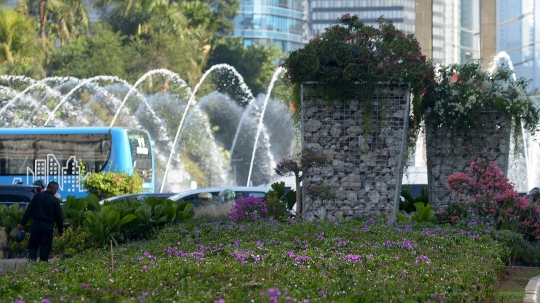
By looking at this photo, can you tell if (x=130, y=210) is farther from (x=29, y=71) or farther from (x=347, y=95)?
(x=29, y=71)

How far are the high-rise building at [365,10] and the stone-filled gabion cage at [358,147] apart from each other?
569 ft

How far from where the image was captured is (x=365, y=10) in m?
191

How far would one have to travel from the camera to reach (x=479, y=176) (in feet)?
45.8

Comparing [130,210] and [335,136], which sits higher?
[335,136]

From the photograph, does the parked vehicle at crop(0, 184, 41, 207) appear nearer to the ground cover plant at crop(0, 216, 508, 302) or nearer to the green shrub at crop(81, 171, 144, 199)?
the green shrub at crop(81, 171, 144, 199)

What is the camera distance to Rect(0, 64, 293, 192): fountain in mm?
49375

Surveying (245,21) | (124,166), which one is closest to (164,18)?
(124,166)

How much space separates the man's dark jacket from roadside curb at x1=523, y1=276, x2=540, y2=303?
6.74 metres

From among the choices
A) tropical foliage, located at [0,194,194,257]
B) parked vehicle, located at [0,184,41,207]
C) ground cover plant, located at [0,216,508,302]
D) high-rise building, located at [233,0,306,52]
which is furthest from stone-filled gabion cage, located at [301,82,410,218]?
high-rise building, located at [233,0,306,52]

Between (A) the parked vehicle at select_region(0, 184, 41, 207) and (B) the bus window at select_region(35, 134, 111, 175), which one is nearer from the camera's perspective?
(A) the parked vehicle at select_region(0, 184, 41, 207)

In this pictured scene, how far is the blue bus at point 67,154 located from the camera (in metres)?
31.2

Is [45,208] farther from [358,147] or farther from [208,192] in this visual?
[208,192]

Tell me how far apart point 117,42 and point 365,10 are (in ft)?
451

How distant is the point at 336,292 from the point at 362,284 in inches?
24.6
